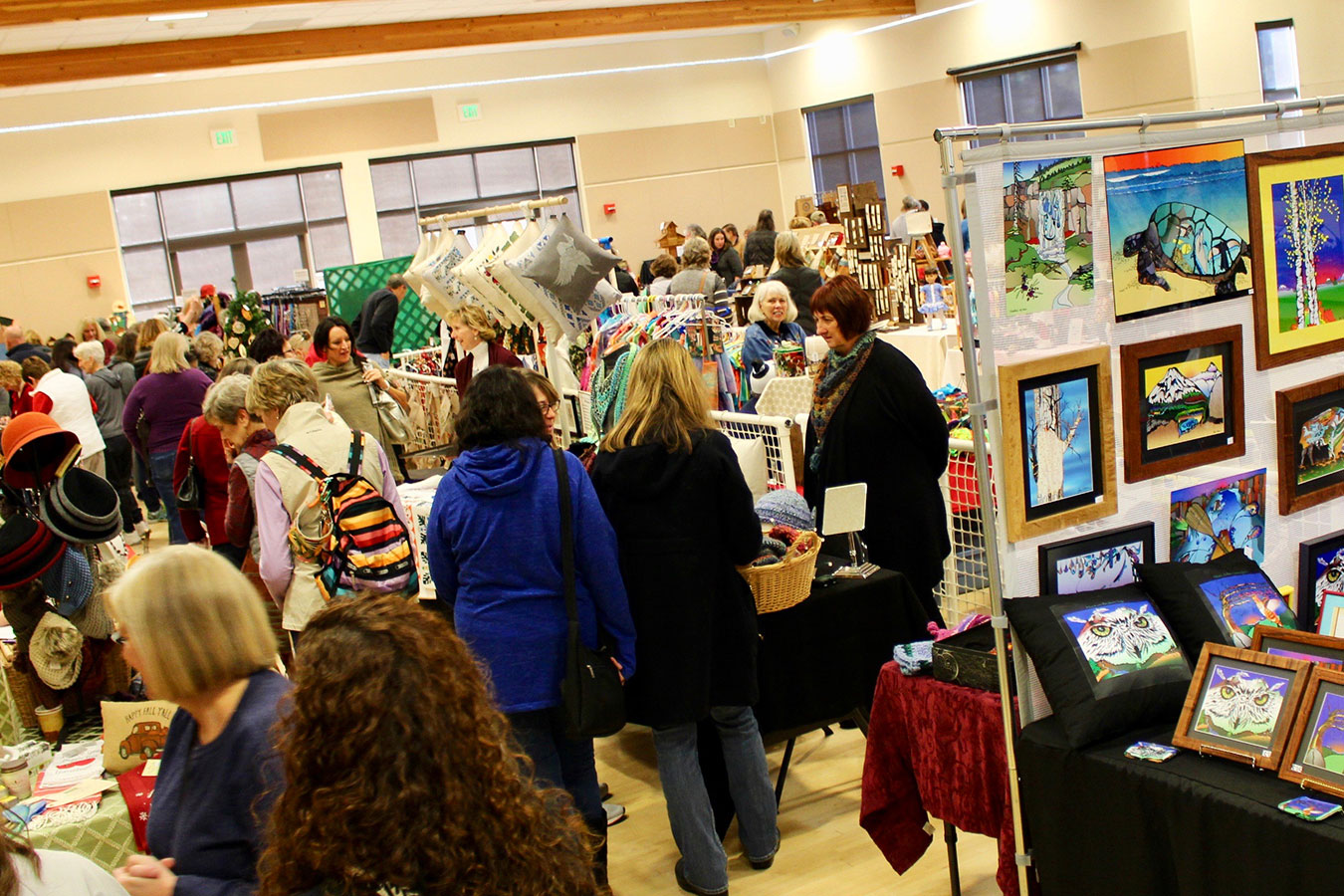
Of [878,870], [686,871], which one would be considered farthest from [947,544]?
[686,871]

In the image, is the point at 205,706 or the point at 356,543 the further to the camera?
the point at 356,543

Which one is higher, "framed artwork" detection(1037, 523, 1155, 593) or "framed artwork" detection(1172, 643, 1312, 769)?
"framed artwork" detection(1037, 523, 1155, 593)

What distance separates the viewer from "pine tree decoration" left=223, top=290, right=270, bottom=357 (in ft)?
27.1

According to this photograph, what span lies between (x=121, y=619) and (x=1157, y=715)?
1.87m

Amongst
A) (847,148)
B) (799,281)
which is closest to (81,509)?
(799,281)

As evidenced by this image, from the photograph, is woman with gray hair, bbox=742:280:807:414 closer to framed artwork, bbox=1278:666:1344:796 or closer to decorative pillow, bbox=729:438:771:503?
decorative pillow, bbox=729:438:771:503

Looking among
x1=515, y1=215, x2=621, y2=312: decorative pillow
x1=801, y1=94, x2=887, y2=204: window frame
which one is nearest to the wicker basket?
x1=515, y1=215, x2=621, y2=312: decorative pillow

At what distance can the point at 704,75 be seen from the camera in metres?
19.0

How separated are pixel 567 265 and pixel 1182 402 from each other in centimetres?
336

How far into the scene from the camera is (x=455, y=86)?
17.5m

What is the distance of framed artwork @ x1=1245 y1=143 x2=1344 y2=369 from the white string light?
43.4ft

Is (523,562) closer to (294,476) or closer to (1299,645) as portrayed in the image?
(294,476)

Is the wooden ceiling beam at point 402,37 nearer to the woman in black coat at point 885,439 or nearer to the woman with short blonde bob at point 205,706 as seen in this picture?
the woman in black coat at point 885,439

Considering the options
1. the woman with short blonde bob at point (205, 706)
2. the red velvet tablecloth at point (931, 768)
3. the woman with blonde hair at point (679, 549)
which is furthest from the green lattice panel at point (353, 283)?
the woman with short blonde bob at point (205, 706)
